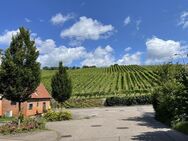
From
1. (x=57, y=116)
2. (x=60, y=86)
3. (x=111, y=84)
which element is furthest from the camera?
(x=111, y=84)

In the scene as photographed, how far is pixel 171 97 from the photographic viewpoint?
23.0 meters

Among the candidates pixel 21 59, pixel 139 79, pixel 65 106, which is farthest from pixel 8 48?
pixel 139 79

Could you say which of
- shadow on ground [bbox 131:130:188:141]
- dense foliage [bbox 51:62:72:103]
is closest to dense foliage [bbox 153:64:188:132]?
shadow on ground [bbox 131:130:188:141]

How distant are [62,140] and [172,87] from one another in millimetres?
10039

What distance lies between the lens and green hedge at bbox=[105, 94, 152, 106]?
64000 mm

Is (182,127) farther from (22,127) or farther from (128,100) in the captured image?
(128,100)

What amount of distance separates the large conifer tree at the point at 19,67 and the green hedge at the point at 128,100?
38872mm

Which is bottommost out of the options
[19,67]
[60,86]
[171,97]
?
[171,97]

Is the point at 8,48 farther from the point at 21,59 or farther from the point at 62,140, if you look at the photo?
the point at 62,140

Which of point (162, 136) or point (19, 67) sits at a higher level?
point (19, 67)

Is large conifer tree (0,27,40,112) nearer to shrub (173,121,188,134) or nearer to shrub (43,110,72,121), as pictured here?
shrub (43,110,72,121)

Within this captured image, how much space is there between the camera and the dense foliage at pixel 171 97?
15.4m

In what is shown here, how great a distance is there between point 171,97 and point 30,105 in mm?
24830

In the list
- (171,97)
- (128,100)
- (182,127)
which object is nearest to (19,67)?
(171,97)
